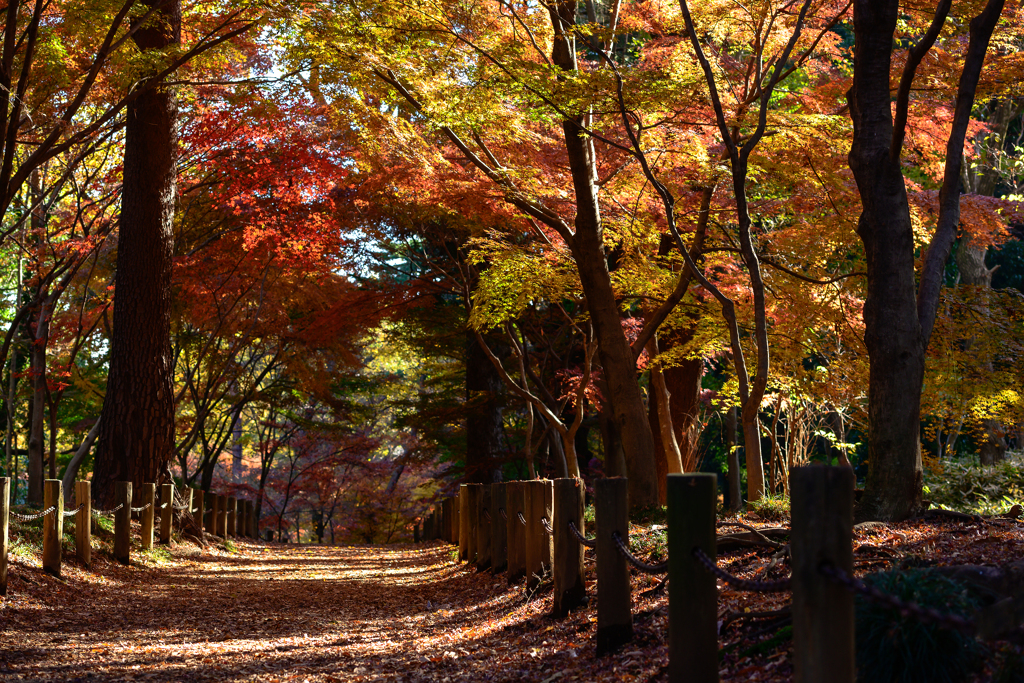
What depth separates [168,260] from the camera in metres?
12.3

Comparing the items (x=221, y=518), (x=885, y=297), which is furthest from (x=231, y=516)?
(x=885, y=297)

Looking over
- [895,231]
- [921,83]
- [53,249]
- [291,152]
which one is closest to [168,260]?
[53,249]

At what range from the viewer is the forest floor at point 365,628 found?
4.41 m

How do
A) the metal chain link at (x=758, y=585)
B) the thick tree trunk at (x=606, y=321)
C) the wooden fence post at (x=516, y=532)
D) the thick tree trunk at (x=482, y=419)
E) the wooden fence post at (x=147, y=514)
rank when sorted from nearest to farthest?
the metal chain link at (x=758, y=585)
the wooden fence post at (x=516, y=532)
the thick tree trunk at (x=606, y=321)
the wooden fence post at (x=147, y=514)
the thick tree trunk at (x=482, y=419)

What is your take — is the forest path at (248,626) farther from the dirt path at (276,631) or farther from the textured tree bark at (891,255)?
the textured tree bark at (891,255)

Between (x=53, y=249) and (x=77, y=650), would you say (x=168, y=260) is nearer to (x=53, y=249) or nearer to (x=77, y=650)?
(x=53, y=249)

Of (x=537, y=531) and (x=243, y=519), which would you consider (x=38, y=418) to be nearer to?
(x=537, y=531)

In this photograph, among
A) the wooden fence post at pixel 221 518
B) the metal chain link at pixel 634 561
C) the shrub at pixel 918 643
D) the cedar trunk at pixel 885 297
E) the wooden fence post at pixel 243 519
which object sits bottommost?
the wooden fence post at pixel 243 519

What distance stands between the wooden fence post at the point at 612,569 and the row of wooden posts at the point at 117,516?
195 inches

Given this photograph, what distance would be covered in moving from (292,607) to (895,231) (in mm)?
6835

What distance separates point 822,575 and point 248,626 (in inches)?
238

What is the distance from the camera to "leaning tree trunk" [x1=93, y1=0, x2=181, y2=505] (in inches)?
467

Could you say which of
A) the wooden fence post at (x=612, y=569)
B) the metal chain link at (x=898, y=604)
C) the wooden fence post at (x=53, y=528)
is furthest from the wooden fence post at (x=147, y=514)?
the metal chain link at (x=898, y=604)

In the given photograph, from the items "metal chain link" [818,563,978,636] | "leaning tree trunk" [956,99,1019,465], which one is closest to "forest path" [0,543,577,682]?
"metal chain link" [818,563,978,636]
